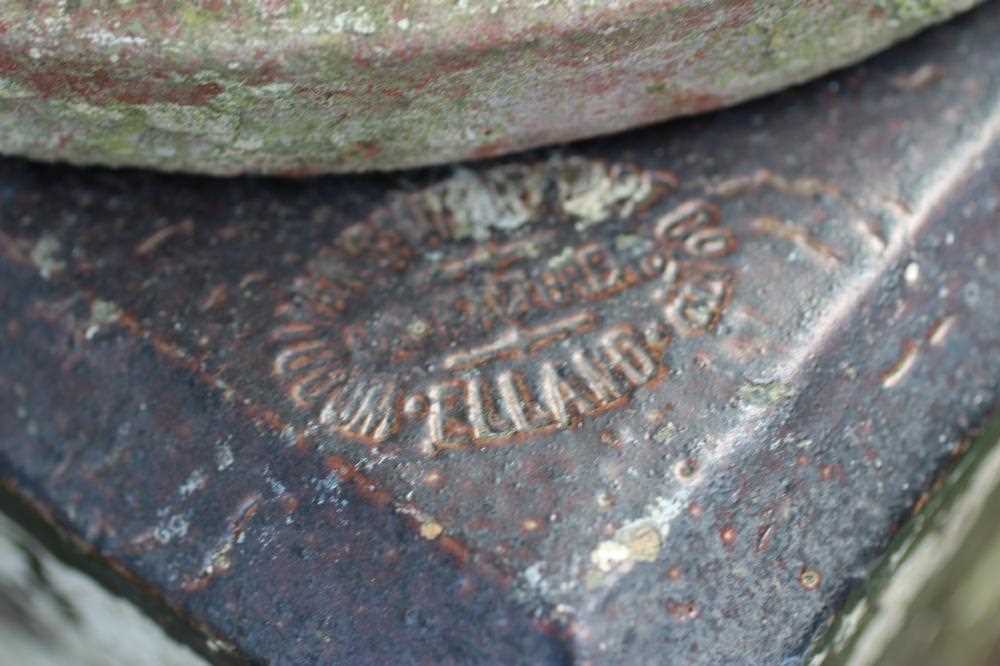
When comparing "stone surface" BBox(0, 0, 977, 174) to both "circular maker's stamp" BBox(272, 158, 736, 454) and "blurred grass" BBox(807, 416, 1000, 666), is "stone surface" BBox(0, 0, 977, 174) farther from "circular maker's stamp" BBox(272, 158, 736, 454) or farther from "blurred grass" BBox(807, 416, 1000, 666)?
"blurred grass" BBox(807, 416, 1000, 666)

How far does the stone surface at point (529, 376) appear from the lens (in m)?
0.81

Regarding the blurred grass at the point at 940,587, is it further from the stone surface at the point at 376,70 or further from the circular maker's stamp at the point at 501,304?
the stone surface at the point at 376,70

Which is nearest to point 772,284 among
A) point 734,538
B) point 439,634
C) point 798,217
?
point 798,217

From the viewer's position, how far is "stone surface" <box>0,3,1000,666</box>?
32.0 inches

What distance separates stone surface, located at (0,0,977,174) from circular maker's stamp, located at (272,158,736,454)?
2.4 inches

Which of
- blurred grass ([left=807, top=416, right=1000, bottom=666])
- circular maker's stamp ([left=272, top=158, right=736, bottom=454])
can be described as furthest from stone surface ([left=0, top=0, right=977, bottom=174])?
blurred grass ([left=807, top=416, right=1000, bottom=666])

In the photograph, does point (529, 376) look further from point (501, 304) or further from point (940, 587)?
point (940, 587)

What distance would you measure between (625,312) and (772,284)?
11 centimetres

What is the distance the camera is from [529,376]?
0.88 meters

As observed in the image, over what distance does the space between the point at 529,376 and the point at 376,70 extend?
233mm

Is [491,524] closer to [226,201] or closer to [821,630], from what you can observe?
[821,630]

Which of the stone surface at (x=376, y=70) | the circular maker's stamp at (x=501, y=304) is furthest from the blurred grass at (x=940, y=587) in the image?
the stone surface at (x=376, y=70)

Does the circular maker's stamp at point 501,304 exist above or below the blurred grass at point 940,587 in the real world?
above

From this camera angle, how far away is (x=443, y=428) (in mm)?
854
